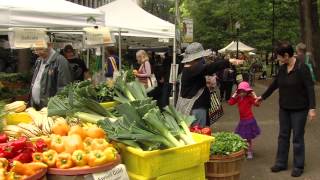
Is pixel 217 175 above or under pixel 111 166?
under

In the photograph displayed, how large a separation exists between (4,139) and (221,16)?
3908 cm

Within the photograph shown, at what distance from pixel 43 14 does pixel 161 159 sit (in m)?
3.30

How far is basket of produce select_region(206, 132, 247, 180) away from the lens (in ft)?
16.9

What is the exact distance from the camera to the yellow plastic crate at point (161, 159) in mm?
3904

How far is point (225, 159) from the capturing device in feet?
16.9

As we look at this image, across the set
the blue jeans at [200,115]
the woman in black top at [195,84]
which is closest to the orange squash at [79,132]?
the woman in black top at [195,84]

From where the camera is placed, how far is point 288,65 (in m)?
7.04

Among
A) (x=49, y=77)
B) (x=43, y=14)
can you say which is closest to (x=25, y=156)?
(x=43, y=14)

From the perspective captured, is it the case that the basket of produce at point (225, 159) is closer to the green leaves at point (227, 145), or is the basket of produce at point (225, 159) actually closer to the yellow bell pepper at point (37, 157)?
the green leaves at point (227, 145)

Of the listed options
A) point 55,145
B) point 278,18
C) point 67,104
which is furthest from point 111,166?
point 278,18

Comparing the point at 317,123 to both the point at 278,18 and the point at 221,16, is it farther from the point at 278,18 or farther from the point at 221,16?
the point at 221,16

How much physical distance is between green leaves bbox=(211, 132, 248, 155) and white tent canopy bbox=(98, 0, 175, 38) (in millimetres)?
7338

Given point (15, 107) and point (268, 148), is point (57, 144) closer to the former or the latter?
point (15, 107)

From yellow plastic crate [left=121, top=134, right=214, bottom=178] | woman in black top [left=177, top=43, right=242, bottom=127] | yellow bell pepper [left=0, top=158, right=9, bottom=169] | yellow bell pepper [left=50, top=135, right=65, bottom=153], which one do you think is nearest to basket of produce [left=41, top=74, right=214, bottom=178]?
yellow plastic crate [left=121, top=134, right=214, bottom=178]
